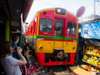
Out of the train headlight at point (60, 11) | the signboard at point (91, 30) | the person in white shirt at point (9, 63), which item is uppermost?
the train headlight at point (60, 11)

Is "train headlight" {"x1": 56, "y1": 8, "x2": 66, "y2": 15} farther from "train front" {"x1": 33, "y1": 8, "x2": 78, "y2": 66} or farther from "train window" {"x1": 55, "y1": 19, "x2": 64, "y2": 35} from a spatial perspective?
"train window" {"x1": 55, "y1": 19, "x2": 64, "y2": 35}

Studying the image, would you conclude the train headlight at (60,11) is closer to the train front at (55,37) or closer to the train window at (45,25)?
the train front at (55,37)

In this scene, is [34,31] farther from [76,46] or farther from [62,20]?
[76,46]

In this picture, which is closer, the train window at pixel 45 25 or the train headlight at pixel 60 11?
the train window at pixel 45 25

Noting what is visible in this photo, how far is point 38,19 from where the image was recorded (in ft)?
29.1

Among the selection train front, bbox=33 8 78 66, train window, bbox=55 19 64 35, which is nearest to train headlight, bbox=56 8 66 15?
train front, bbox=33 8 78 66

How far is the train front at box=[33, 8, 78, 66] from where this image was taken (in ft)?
29.6

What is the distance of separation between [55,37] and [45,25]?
26.0 inches

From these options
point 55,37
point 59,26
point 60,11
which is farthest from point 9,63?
point 60,11

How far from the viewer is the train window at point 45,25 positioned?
9000 mm

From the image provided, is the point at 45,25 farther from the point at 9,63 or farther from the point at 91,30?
the point at 9,63

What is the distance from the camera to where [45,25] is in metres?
9.12

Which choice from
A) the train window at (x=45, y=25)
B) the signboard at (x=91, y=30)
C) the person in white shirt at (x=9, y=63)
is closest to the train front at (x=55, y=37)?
the train window at (x=45, y=25)

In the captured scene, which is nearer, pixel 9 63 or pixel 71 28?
pixel 9 63
